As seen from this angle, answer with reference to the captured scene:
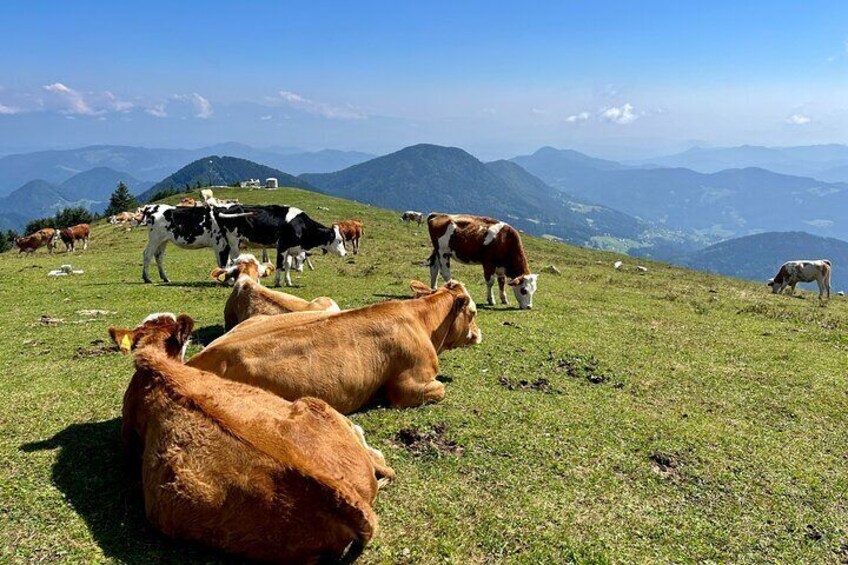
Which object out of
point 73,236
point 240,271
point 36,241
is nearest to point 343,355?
point 240,271

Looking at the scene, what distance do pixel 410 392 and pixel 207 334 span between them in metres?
6.14

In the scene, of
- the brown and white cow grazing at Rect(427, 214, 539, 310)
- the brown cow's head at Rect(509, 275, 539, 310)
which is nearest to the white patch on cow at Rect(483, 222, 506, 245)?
the brown and white cow grazing at Rect(427, 214, 539, 310)

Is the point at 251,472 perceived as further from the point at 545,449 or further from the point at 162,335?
the point at 545,449

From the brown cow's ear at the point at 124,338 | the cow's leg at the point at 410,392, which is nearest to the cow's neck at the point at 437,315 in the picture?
the cow's leg at the point at 410,392

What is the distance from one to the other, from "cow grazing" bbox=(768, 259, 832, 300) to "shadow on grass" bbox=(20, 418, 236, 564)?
37.6 m

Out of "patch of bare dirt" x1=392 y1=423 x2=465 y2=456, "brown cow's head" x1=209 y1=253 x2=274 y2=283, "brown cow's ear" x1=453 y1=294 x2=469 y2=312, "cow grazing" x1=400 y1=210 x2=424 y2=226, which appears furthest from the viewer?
"cow grazing" x1=400 y1=210 x2=424 y2=226

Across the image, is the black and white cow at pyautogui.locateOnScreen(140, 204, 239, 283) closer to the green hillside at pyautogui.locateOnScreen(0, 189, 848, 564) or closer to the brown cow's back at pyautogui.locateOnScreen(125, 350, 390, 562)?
the green hillside at pyautogui.locateOnScreen(0, 189, 848, 564)

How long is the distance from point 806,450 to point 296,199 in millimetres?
61171

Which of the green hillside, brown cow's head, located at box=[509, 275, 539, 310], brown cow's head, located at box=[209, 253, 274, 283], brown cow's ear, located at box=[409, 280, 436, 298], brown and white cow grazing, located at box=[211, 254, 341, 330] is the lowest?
the green hillside

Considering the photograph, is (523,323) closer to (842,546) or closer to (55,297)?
(842,546)

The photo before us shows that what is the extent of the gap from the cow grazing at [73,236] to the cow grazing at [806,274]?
48.9 m

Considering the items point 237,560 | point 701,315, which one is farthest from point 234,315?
point 701,315

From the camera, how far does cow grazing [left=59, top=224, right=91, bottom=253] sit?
42.3 m

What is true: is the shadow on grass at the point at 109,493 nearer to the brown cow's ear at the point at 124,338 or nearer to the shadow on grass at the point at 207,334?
the brown cow's ear at the point at 124,338
